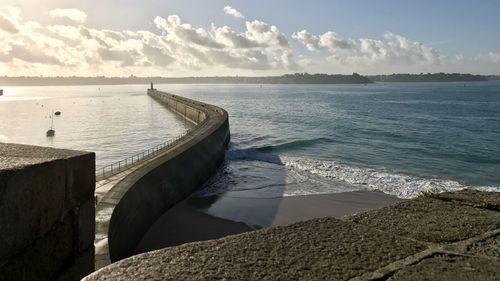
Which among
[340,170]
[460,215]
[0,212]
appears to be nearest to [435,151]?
[340,170]

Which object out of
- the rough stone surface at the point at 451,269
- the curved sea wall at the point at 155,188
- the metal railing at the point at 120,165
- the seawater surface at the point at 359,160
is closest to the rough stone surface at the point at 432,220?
the rough stone surface at the point at 451,269

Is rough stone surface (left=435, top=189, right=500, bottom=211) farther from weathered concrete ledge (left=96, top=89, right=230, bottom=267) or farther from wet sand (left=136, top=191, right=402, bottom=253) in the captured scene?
wet sand (left=136, top=191, right=402, bottom=253)

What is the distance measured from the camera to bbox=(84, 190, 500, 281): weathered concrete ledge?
1.90 metres

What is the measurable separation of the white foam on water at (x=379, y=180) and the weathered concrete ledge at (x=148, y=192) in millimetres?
5381

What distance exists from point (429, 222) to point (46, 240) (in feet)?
7.53

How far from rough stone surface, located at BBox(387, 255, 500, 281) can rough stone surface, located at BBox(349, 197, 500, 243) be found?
0.93 feet

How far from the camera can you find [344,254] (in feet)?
6.95

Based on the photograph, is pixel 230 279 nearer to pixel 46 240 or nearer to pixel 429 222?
pixel 46 240

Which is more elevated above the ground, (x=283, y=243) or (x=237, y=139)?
(x=283, y=243)

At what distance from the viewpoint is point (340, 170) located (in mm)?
21172

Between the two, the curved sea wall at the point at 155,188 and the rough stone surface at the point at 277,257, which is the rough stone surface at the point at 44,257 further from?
the curved sea wall at the point at 155,188

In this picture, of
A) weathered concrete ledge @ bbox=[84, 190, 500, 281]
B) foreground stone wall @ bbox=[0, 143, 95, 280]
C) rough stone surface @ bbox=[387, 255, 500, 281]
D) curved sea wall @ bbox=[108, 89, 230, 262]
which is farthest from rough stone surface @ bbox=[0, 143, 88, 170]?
curved sea wall @ bbox=[108, 89, 230, 262]

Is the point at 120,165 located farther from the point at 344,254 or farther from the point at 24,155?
the point at 344,254

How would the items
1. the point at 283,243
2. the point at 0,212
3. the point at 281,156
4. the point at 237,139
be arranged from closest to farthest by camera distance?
the point at 0,212, the point at 283,243, the point at 281,156, the point at 237,139
